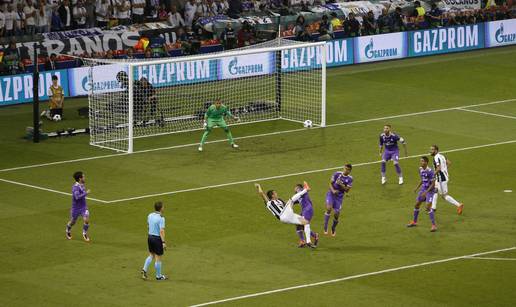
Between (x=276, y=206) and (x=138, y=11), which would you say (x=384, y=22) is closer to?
(x=138, y=11)

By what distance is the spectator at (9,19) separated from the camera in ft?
194

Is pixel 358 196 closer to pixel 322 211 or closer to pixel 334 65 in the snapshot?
pixel 322 211

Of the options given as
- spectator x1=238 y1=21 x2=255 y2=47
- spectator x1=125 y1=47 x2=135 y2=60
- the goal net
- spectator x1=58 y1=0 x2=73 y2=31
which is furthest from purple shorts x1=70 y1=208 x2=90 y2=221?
spectator x1=238 y1=21 x2=255 y2=47

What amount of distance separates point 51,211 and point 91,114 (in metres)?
11.7

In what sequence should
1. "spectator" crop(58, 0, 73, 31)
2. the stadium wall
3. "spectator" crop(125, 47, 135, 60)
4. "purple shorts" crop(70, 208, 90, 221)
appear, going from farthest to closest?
"spectator" crop(58, 0, 73, 31) → "spectator" crop(125, 47, 135, 60) → the stadium wall → "purple shorts" crop(70, 208, 90, 221)

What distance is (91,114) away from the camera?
4969 centimetres

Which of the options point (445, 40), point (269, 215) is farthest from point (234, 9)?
point (269, 215)

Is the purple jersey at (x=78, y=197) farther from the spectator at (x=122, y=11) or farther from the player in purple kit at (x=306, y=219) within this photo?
the spectator at (x=122, y=11)

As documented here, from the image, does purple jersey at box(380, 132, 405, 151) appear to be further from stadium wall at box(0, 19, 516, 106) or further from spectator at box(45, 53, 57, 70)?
spectator at box(45, 53, 57, 70)

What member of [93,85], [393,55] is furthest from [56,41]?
[393,55]

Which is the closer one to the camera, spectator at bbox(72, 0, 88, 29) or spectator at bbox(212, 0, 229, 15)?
spectator at bbox(72, 0, 88, 29)

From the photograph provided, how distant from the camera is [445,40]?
6569 cm

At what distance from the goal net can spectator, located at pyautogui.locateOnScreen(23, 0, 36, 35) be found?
6263mm

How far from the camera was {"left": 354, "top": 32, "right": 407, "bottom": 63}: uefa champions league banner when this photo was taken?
6312 cm
